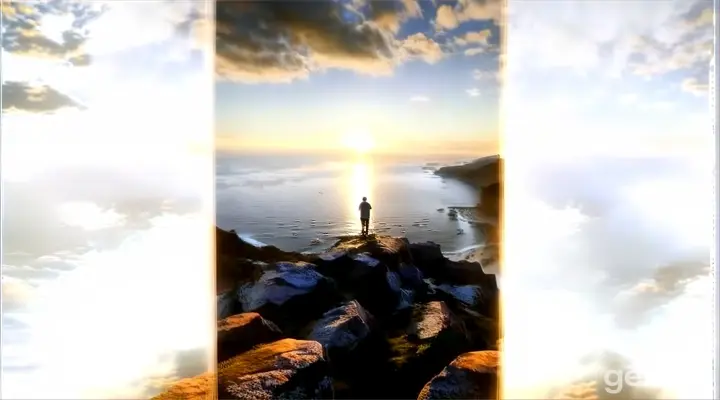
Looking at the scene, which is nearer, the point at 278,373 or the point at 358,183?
the point at 278,373

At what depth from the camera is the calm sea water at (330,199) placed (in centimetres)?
210

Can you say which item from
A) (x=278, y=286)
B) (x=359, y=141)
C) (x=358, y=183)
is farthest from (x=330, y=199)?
(x=278, y=286)

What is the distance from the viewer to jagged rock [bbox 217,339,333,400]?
2.01 meters

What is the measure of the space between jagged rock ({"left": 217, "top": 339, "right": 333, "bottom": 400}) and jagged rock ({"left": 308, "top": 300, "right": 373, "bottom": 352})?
0.13 ft

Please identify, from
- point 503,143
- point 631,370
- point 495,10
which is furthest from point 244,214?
point 631,370

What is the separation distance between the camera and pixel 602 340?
208 centimetres

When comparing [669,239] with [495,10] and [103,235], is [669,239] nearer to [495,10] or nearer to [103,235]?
[495,10]

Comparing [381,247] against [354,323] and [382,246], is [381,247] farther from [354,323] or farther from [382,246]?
[354,323]

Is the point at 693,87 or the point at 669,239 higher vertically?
the point at 693,87

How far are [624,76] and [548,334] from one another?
103cm

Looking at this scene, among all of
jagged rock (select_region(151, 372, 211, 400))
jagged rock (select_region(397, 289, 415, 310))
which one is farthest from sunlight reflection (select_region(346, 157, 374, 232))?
jagged rock (select_region(151, 372, 211, 400))

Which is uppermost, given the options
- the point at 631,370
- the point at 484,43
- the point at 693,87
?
the point at 484,43

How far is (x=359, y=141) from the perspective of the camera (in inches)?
84.5

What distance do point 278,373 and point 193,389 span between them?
0.34 metres
